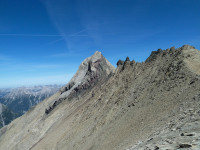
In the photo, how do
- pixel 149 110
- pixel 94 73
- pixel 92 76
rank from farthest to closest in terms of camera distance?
pixel 94 73 < pixel 92 76 < pixel 149 110

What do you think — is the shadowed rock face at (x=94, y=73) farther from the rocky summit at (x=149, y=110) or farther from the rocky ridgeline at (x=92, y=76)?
the rocky summit at (x=149, y=110)

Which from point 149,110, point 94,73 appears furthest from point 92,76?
point 149,110

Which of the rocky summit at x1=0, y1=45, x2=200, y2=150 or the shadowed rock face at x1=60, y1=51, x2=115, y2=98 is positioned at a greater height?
the shadowed rock face at x1=60, y1=51, x2=115, y2=98

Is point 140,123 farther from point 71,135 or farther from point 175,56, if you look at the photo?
point 71,135

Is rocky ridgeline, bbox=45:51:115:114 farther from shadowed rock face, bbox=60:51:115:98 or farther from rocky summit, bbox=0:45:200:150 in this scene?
rocky summit, bbox=0:45:200:150

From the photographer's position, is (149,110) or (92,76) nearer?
(149,110)

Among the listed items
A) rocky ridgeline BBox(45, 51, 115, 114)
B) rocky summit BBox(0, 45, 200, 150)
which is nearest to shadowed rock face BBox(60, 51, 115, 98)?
rocky ridgeline BBox(45, 51, 115, 114)

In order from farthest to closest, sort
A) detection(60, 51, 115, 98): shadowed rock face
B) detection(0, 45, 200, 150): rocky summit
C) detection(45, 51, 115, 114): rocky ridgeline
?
detection(60, 51, 115, 98): shadowed rock face → detection(45, 51, 115, 114): rocky ridgeline → detection(0, 45, 200, 150): rocky summit

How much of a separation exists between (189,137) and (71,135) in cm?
2839

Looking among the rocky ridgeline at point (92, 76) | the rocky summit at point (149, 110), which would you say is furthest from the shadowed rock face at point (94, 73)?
the rocky summit at point (149, 110)

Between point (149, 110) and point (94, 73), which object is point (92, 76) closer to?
point (94, 73)

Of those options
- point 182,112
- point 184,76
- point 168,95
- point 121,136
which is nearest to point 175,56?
point 184,76

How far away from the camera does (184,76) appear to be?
22.5 metres

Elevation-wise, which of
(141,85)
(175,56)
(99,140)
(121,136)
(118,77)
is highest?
(175,56)
